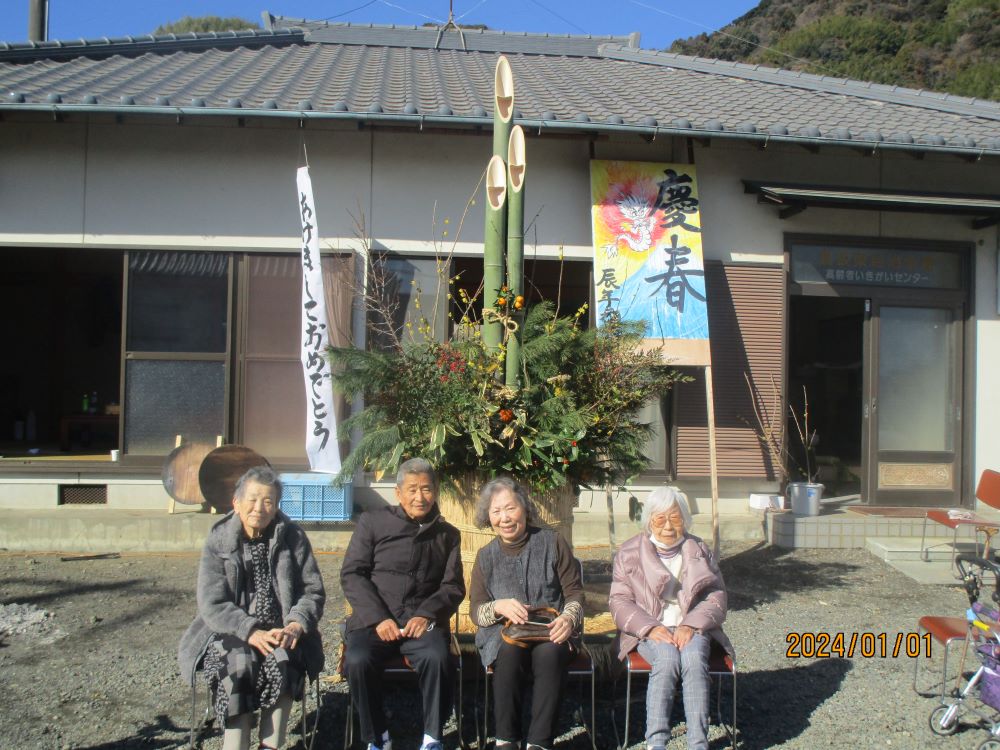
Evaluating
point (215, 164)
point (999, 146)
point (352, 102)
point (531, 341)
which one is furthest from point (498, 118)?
point (999, 146)

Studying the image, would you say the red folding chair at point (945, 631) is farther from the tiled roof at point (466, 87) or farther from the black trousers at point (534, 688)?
the tiled roof at point (466, 87)

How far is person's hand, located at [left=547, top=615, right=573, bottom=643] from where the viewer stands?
345cm

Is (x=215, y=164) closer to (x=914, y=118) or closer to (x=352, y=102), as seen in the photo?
(x=352, y=102)

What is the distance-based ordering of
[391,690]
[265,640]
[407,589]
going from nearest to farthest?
[265,640], [407,589], [391,690]

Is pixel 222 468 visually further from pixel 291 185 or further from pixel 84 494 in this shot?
pixel 291 185

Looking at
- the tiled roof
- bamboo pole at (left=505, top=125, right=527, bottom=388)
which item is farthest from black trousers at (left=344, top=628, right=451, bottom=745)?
the tiled roof

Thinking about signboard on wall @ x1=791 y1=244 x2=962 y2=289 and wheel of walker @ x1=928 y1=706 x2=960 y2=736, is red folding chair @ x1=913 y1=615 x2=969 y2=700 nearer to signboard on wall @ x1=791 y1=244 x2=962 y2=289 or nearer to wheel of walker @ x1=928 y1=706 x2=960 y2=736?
wheel of walker @ x1=928 y1=706 x2=960 y2=736

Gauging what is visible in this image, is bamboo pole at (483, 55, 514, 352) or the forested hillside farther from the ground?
the forested hillside

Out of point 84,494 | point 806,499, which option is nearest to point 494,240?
point 806,499

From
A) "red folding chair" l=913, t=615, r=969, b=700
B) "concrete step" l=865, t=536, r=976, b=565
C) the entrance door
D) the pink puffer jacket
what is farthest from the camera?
the entrance door

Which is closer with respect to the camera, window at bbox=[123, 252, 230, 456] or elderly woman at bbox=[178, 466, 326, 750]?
elderly woman at bbox=[178, 466, 326, 750]

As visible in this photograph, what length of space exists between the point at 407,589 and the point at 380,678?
396mm

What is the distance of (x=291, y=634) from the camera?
3373 mm

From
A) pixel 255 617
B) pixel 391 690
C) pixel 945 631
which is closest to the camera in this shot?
pixel 255 617
